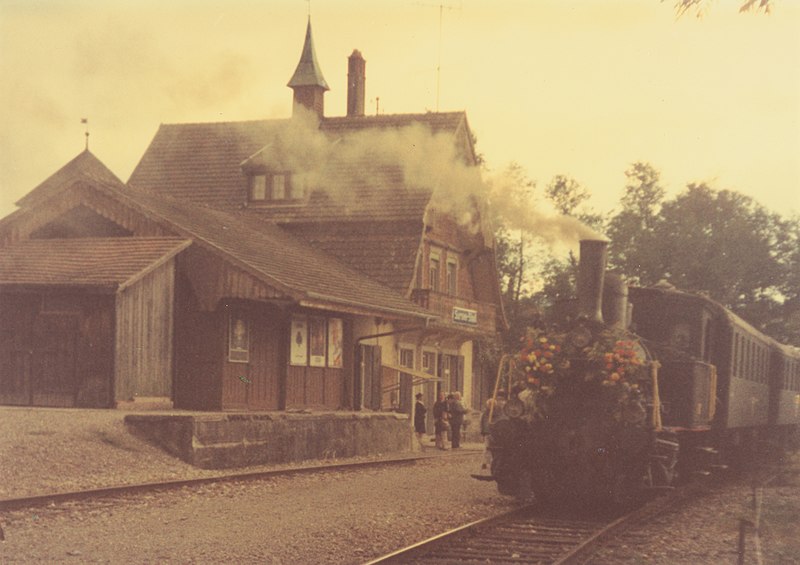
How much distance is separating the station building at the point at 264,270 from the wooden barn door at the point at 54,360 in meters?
0.03

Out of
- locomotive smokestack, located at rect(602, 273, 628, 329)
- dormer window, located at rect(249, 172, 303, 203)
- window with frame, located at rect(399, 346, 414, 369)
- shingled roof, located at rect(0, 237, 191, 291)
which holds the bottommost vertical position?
window with frame, located at rect(399, 346, 414, 369)

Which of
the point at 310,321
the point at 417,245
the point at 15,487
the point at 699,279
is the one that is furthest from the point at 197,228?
the point at 699,279

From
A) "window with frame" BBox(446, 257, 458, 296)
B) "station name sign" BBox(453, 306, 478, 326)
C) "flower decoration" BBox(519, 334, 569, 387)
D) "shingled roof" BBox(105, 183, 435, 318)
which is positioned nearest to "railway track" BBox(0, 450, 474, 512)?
"flower decoration" BBox(519, 334, 569, 387)

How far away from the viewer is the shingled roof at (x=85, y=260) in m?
21.4

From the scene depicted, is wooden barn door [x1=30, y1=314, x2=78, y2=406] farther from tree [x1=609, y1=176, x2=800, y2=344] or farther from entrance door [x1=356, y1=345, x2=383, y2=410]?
tree [x1=609, y1=176, x2=800, y2=344]

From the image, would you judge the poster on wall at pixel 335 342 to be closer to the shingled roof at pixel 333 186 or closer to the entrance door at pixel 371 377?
the entrance door at pixel 371 377

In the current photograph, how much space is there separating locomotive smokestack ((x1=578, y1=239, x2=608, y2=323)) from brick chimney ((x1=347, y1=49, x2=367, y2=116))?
84.4 ft

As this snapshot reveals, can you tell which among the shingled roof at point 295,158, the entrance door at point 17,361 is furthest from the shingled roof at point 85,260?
the shingled roof at point 295,158

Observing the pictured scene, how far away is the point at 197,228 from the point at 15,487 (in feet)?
38.1

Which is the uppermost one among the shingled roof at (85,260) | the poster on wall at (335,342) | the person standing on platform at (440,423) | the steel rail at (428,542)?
the shingled roof at (85,260)

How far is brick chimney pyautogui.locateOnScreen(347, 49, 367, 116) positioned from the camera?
38656 mm

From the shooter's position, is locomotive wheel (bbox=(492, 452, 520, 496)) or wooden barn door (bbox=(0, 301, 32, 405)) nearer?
locomotive wheel (bbox=(492, 452, 520, 496))

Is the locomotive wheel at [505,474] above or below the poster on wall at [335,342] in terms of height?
below

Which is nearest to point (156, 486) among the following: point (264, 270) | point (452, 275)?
point (264, 270)
